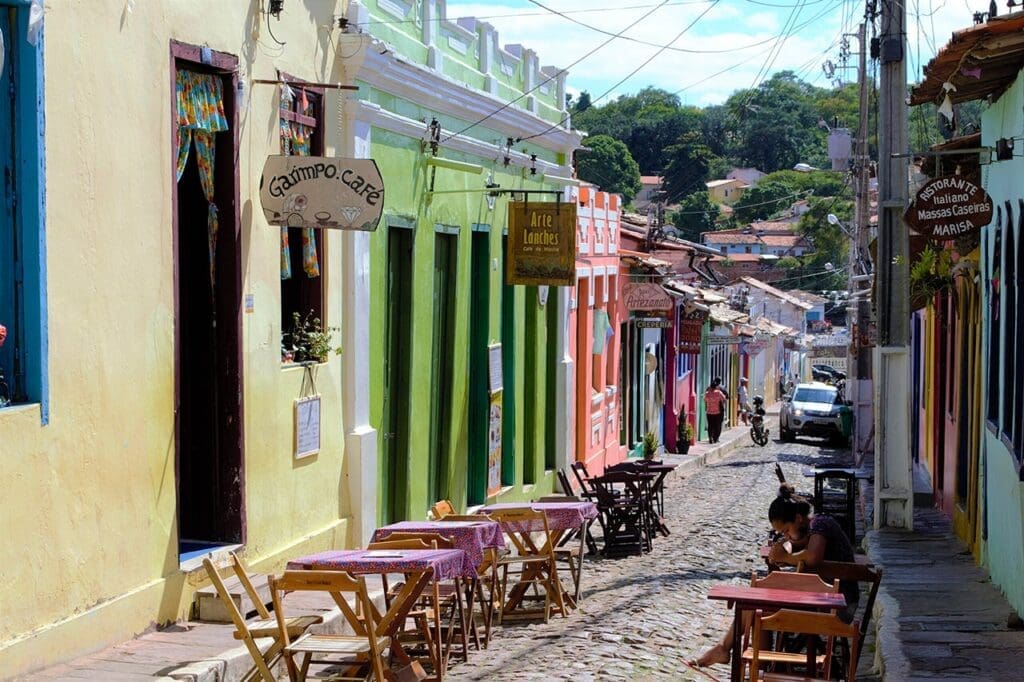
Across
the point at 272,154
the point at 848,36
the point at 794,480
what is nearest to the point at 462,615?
the point at 272,154

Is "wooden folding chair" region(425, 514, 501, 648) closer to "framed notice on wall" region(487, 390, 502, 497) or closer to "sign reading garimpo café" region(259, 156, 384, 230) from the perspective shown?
"sign reading garimpo café" region(259, 156, 384, 230)

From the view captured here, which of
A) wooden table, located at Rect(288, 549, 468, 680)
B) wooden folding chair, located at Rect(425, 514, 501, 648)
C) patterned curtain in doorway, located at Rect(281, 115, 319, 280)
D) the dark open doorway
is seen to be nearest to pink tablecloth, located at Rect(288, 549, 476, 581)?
wooden table, located at Rect(288, 549, 468, 680)

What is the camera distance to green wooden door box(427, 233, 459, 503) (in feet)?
51.2

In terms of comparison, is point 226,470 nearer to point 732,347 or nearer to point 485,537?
point 485,537

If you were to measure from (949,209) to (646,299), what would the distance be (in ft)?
53.7

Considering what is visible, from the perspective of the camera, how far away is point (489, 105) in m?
17.1

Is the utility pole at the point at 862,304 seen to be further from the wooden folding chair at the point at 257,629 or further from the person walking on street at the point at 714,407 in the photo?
the wooden folding chair at the point at 257,629

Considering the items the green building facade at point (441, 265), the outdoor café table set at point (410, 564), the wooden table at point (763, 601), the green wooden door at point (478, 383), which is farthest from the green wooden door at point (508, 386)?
the wooden table at point (763, 601)

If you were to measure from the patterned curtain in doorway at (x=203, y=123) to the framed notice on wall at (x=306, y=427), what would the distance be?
1507 mm

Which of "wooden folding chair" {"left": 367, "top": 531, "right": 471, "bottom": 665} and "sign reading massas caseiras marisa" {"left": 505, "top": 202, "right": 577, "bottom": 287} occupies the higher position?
"sign reading massas caseiras marisa" {"left": 505, "top": 202, "right": 577, "bottom": 287}

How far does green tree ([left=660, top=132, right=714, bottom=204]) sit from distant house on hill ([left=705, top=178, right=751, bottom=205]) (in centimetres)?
2567

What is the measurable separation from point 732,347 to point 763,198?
5446 cm

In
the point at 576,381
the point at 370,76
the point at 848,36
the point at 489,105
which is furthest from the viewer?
the point at 848,36

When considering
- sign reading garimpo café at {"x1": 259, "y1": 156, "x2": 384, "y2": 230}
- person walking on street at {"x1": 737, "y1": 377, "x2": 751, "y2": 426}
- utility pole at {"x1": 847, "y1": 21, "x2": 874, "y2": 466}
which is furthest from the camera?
person walking on street at {"x1": 737, "y1": 377, "x2": 751, "y2": 426}
